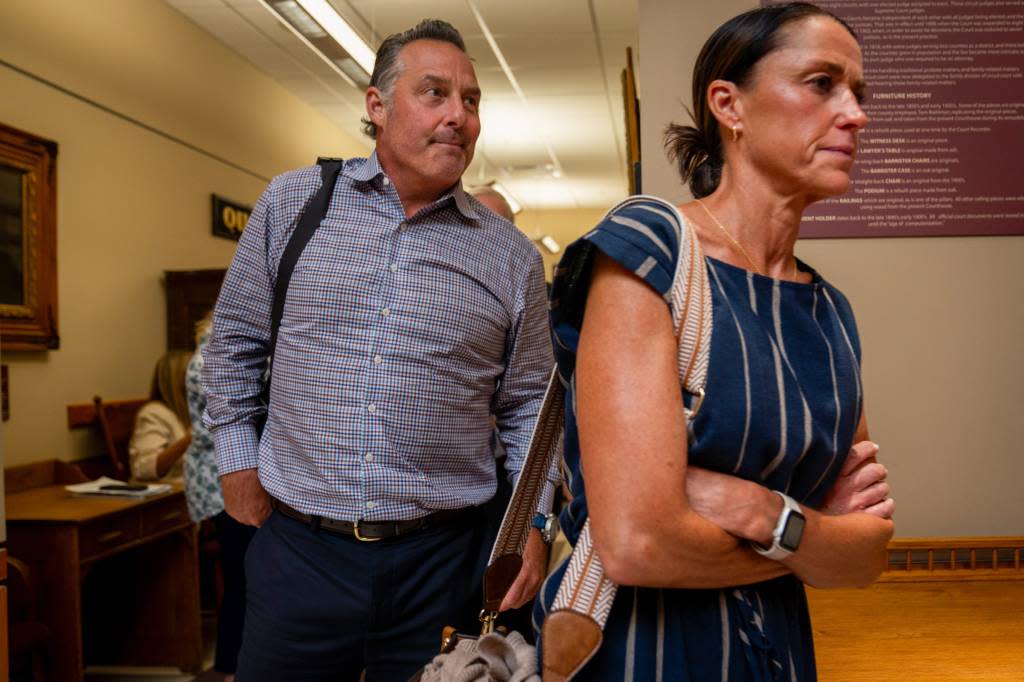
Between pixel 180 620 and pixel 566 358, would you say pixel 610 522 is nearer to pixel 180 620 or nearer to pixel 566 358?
pixel 566 358

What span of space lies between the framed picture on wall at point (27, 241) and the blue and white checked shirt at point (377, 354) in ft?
10.3

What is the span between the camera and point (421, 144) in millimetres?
2135

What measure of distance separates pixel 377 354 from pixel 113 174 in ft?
14.5

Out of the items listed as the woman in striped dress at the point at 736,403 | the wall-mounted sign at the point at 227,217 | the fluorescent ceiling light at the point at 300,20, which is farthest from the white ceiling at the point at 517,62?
the woman in striped dress at the point at 736,403

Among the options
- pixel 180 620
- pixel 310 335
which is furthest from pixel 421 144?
pixel 180 620

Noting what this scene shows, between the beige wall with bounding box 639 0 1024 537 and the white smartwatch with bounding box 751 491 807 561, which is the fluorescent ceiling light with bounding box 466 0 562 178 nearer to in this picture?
the beige wall with bounding box 639 0 1024 537

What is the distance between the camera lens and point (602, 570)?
1.05 metres

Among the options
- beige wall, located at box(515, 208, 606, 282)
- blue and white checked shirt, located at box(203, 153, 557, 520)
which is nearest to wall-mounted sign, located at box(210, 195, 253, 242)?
blue and white checked shirt, located at box(203, 153, 557, 520)

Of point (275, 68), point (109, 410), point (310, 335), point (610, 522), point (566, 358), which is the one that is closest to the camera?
point (610, 522)

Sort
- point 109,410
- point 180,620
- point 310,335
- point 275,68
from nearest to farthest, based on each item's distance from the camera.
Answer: point 310,335
point 180,620
point 109,410
point 275,68

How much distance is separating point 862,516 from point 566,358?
0.44 metres

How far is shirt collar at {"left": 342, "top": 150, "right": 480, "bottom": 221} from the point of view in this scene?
7.00ft

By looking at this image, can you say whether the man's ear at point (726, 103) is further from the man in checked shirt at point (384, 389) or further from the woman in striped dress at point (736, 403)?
the man in checked shirt at point (384, 389)

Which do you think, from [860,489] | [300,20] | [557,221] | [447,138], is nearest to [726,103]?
[860,489]
